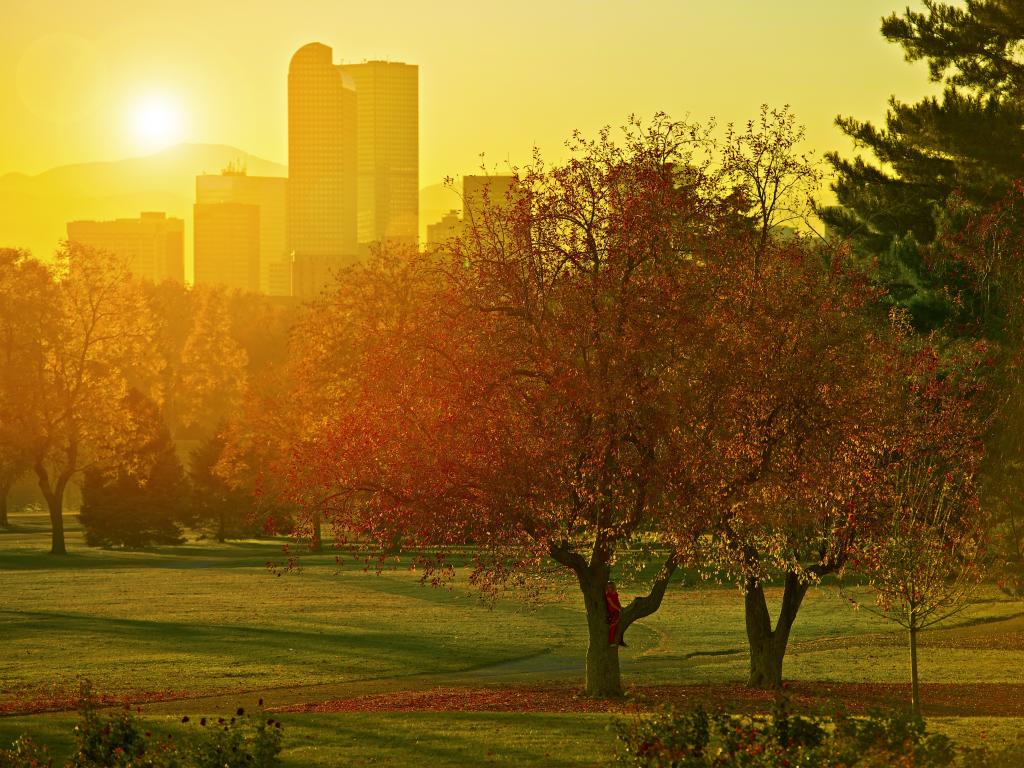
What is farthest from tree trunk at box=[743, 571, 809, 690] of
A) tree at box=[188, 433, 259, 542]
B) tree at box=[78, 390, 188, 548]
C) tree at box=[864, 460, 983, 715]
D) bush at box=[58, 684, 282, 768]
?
tree at box=[188, 433, 259, 542]

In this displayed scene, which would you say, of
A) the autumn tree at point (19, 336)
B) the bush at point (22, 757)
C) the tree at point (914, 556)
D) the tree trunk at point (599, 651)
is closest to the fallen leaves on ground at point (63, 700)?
the bush at point (22, 757)

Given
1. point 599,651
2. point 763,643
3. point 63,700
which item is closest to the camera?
point 599,651

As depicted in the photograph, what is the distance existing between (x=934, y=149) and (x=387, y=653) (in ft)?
83.0

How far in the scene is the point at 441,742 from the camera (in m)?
21.2

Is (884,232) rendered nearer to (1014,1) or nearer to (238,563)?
(1014,1)

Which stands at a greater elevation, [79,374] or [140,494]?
[79,374]

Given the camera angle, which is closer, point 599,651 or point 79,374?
point 599,651

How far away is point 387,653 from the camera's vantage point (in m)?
37.0

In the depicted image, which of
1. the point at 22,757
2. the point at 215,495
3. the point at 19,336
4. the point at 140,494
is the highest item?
the point at 19,336

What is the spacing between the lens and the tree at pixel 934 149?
45.0 meters

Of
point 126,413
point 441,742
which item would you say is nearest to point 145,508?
point 126,413

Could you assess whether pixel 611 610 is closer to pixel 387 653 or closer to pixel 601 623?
pixel 601 623

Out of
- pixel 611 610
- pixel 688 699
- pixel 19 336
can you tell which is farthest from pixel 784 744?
pixel 19 336

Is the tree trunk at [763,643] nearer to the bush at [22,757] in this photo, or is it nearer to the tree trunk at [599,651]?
the tree trunk at [599,651]
